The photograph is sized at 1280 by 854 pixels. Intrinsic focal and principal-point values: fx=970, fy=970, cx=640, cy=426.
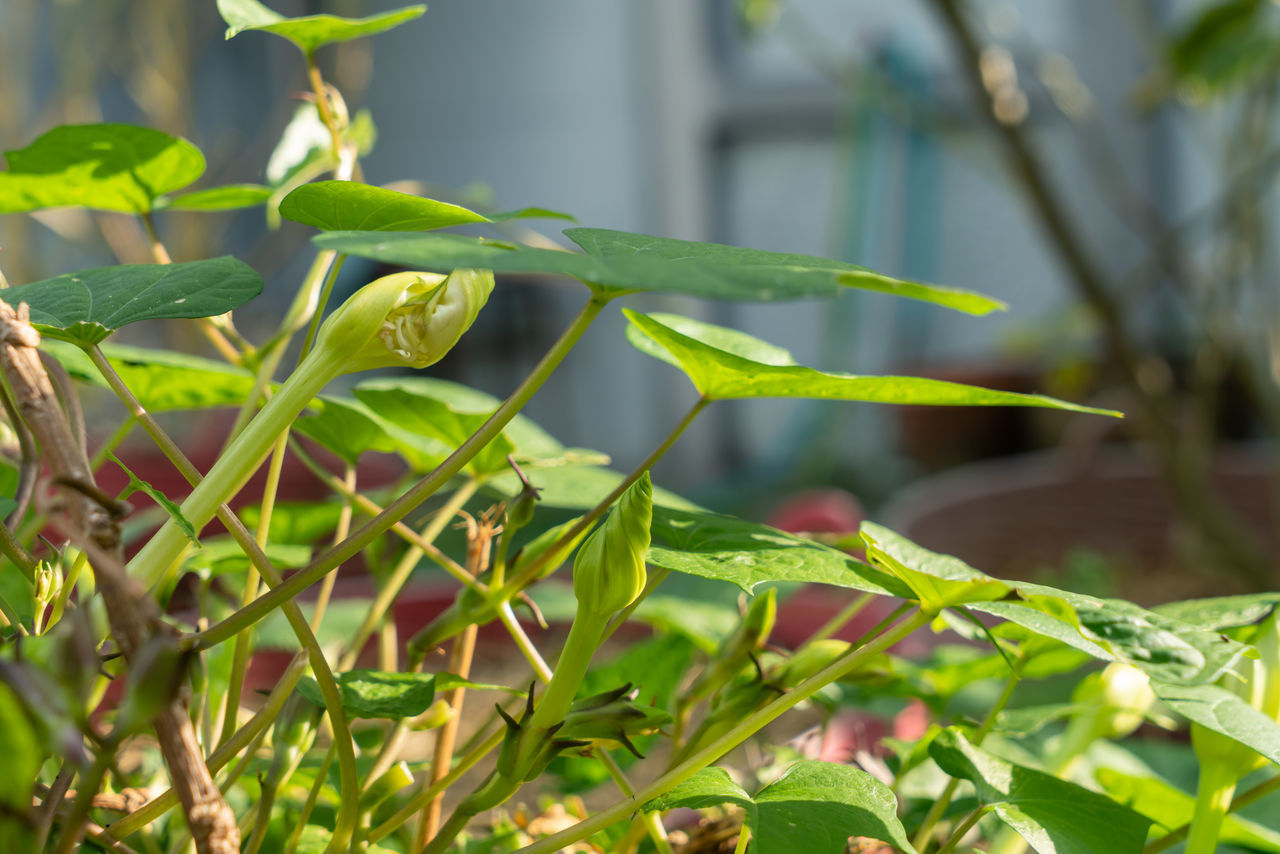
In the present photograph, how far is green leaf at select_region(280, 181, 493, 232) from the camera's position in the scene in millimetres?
159

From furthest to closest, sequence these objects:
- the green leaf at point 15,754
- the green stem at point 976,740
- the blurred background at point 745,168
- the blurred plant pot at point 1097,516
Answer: the blurred background at point 745,168
the blurred plant pot at point 1097,516
the green stem at point 976,740
the green leaf at point 15,754

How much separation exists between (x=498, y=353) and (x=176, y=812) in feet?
7.10

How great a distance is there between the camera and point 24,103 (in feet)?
5.63

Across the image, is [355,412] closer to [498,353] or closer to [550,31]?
[498,353]

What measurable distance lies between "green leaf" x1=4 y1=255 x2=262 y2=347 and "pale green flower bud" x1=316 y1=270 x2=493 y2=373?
0.06 feet

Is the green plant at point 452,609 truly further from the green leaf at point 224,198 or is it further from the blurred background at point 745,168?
the blurred background at point 745,168

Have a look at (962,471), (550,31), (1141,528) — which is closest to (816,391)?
(1141,528)

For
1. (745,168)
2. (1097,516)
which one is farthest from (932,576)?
(745,168)

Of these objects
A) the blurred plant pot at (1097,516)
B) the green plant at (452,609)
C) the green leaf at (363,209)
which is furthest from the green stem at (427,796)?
the blurred plant pot at (1097,516)

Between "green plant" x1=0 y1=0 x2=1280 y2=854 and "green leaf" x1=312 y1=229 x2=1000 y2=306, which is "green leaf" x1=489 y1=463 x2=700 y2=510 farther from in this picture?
"green leaf" x1=312 y1=229 x2=1000 y2=306

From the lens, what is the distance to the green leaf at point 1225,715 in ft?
0.50

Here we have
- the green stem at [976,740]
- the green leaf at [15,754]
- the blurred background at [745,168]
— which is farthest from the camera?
the blurred background at [745,168]

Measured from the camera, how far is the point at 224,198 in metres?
0.25

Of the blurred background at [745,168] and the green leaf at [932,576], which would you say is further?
the blurred background at [745,168]
